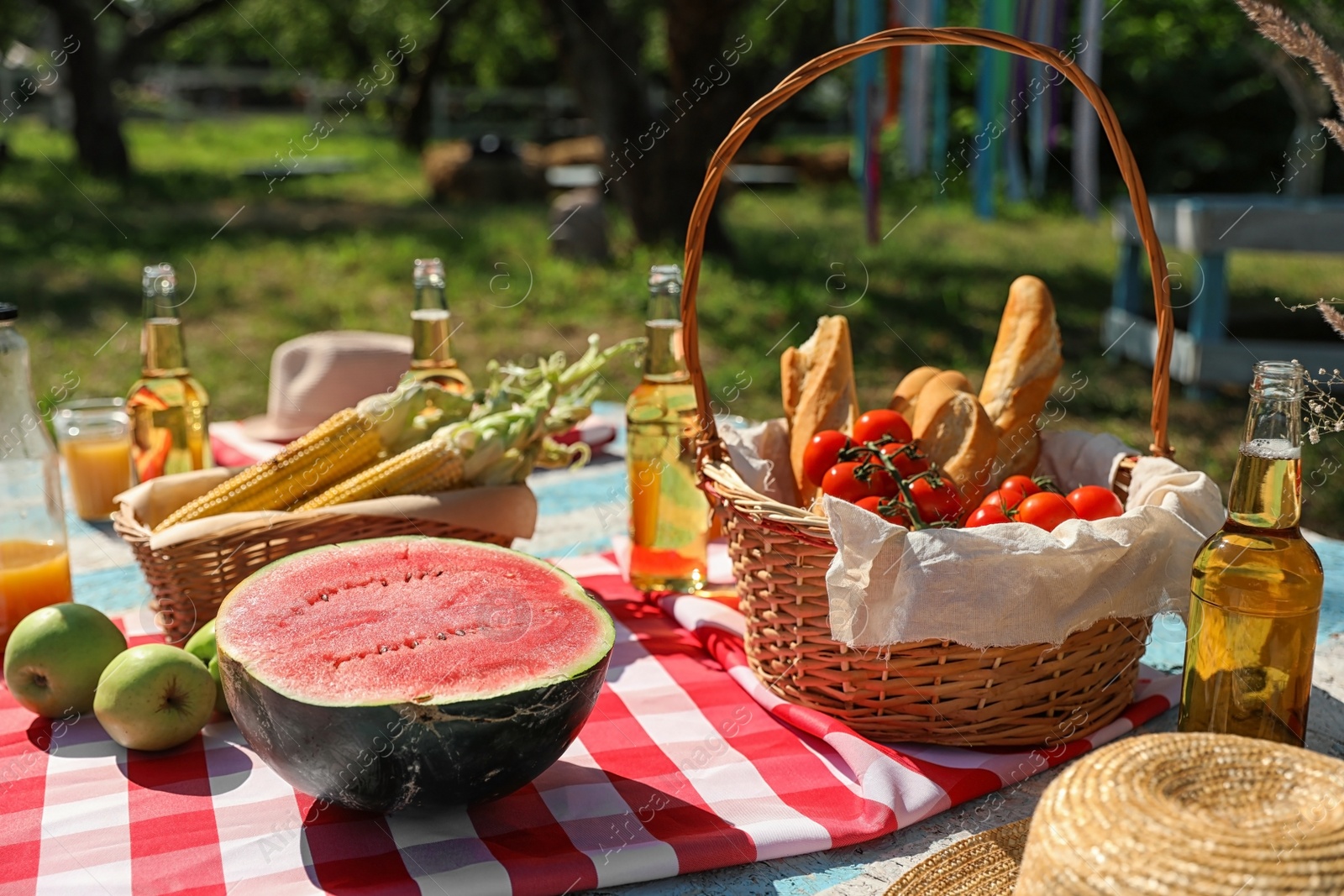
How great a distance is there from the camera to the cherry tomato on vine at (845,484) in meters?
1.63

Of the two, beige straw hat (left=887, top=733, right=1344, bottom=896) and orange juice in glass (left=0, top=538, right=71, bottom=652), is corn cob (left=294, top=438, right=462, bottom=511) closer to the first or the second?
orange juice in glass (left=0, top=538, right=71, bottom=652)

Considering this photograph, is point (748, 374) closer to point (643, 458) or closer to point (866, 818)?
point (643, 458)

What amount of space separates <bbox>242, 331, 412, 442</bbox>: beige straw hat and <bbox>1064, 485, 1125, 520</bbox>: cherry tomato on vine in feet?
4.66

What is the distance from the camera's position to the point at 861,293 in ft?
24.0

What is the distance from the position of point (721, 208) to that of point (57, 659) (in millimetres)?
7893

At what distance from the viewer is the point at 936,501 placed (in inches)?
63.7

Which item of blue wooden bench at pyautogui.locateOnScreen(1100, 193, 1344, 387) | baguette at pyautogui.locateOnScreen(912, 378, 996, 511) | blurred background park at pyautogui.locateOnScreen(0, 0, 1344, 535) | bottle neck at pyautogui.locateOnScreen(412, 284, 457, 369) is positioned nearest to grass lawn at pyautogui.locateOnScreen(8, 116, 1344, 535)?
blurred background park at pyautogui.locateOnScreen(0, 0, 1344, 535)

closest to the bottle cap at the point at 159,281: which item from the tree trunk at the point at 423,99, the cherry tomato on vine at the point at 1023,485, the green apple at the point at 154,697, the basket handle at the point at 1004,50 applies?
the green apple at the point at 154,697

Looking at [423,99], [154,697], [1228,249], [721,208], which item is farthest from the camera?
[423,99]

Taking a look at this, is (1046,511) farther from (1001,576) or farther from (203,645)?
(203,645)

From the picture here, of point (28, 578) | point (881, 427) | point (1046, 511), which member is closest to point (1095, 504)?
point (1046, 511)

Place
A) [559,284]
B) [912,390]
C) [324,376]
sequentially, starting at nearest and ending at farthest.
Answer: [912,390] → [324,376] → [559,284]

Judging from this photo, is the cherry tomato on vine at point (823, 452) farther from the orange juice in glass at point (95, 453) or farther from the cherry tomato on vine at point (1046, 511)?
the orange juice in glass at point (95, 453)

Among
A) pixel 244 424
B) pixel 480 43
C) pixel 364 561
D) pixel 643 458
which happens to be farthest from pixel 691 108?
pixel 480 43
